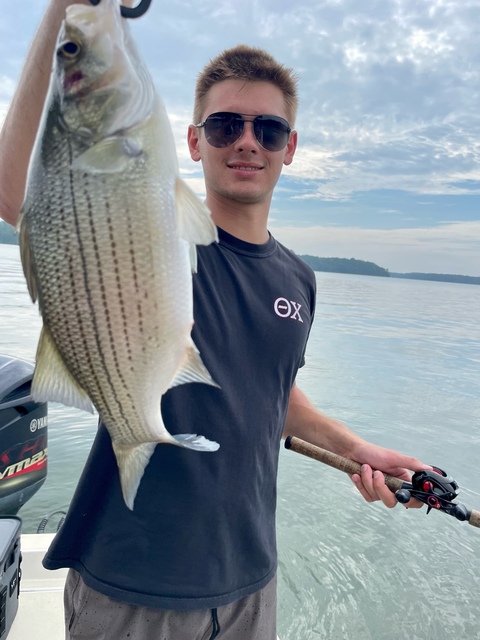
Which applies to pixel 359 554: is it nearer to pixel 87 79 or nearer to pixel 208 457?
pixel 208 457

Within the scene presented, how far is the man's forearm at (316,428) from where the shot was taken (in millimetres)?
2266

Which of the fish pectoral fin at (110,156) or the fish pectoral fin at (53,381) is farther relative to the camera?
the fish pectoral fin at (53,381)

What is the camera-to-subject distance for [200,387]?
1568mm

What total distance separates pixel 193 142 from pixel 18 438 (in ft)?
6.97

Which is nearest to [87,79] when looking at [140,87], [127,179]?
[140,87]

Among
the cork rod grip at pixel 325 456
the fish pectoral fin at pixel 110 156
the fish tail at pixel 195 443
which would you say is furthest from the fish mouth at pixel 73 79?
the cork rod grip at pixel 325 456

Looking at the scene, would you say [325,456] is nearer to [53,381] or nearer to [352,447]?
[352,447]

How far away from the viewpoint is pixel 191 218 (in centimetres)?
115

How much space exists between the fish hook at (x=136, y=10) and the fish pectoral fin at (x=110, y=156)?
0.32 meters

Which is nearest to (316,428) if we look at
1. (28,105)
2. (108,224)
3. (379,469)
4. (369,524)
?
(379,469)

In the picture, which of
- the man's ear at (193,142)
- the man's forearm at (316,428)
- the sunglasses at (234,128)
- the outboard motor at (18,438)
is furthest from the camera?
the outboard motor at (18,438)

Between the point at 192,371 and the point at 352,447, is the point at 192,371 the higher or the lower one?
the higher one

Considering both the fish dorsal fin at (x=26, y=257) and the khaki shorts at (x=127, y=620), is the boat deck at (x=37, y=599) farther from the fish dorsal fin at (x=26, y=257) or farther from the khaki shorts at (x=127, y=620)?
the fish dorsal fin at (x=26, y=257)

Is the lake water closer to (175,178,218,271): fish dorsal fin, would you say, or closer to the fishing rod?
the fishing rod
